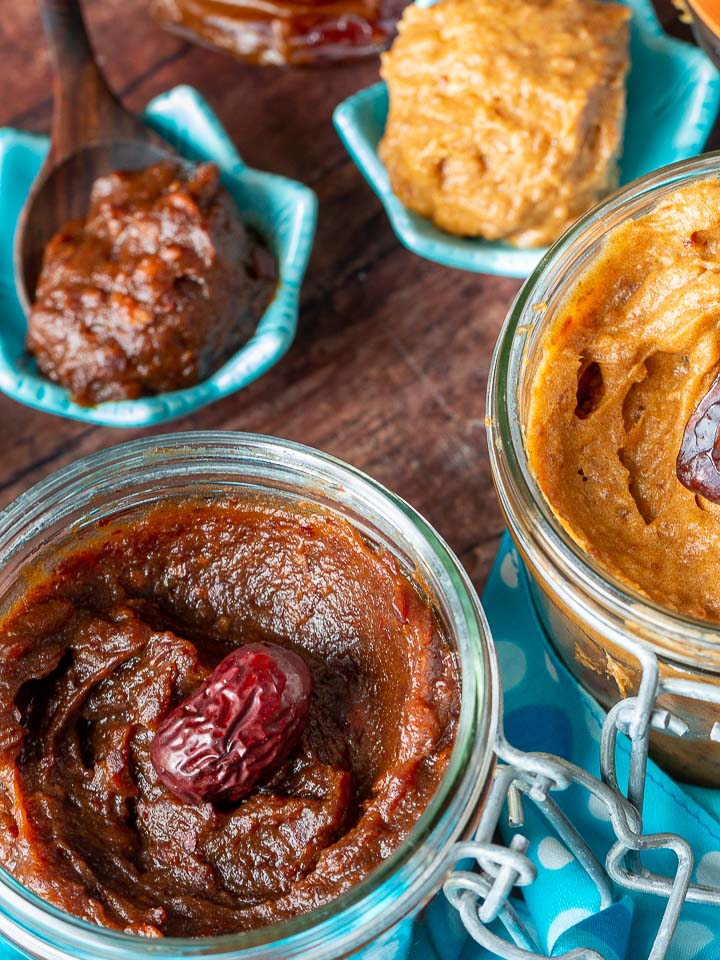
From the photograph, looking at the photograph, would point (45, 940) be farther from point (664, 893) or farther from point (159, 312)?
point (159, 312)

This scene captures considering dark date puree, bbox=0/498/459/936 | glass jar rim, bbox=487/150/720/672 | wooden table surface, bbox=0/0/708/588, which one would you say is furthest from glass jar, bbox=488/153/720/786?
wooden table surface, bbox=0/0/708/588

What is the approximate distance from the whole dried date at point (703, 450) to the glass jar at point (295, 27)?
113cm

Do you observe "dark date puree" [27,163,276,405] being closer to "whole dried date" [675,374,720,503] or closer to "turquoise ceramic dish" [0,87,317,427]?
"turquoise ceramic dish" [0,87,317,427]

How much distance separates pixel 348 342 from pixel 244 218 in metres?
0.31

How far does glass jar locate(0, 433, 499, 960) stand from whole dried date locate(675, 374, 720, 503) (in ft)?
0.96

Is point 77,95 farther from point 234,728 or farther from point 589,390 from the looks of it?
point 234,728

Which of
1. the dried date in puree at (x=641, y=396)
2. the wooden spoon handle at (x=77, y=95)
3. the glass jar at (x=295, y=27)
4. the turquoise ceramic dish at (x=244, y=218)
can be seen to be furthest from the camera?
the glass jar at (x=295, y=27)

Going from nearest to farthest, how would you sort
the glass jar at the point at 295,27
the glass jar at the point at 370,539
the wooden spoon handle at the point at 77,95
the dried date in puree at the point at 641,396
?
the glass jar at the point at 370,539 < the dried date in puree at the point at 641,396 < the wooden spoon handle at the point at 77,95 < the glass jar at the point at 295,27

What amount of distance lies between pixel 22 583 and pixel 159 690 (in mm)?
222

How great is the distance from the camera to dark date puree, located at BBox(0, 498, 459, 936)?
1319mm

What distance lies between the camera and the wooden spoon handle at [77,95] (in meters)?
2.13

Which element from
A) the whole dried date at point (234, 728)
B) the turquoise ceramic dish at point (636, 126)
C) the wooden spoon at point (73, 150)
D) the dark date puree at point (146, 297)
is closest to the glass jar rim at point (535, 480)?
the whole dried date at point (234, 728)

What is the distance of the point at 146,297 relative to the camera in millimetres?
2012

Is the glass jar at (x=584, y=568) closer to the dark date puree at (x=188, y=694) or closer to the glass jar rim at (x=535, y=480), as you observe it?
the glass jar rim at (x=535, y=480)
